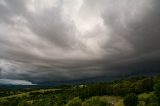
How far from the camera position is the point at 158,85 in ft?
517

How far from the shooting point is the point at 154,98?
520 ft

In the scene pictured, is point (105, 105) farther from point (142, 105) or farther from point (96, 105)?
point (142, 105)

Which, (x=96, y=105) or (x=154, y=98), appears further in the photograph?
(x=96, y=105)

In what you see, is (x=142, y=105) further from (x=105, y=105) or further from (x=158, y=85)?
(x=158, y=85)

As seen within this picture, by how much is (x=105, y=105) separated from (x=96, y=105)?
977 centimetres

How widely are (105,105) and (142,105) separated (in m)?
27.0

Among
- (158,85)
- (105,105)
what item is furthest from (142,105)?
(158,85)

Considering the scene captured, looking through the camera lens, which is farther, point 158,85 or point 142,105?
point 142,105

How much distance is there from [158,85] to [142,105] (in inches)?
1552

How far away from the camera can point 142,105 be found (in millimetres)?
192750

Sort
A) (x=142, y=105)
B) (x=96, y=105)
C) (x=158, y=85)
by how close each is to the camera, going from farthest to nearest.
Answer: (x=142, y=105)
(x=96, y=105)
(x=158, y=85)

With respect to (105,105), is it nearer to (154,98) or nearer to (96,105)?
(96,105)

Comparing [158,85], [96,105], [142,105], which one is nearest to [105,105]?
[96,105]

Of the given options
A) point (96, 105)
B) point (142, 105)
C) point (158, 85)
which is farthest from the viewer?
point (142, 105)
